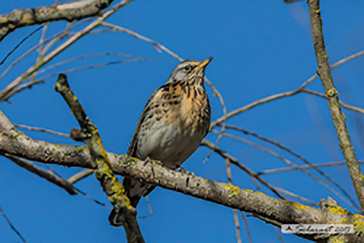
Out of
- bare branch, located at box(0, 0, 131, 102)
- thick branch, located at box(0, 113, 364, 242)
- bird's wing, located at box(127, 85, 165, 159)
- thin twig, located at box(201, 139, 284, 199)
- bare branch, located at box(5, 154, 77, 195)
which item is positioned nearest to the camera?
thick branch, located at box(0, 113, 364, 242)

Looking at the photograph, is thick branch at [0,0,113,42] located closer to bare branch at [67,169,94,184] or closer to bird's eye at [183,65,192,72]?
bare branch at [67,169,94,184]

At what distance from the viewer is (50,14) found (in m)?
2.38

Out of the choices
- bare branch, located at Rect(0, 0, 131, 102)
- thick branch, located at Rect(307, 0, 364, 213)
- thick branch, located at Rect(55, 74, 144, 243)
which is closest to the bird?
bare branch, located at Rect(0, 0, 131, 102)

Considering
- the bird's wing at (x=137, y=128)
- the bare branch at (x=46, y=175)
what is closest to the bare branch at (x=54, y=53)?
the bare branch at (x=46, y=175)

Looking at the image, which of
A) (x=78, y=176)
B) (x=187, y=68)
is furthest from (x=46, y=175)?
(x=187, y=68)

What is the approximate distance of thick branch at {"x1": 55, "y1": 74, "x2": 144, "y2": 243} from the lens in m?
2.24

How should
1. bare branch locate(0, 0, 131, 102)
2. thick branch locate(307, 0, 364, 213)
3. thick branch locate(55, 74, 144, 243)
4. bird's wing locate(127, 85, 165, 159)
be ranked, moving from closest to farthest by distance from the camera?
thick branch locate(55, 74, 144, 243), thick branch locate(307, 0, 364, 213), bare branch locate(0, 0, 131, 102), bird's wing locate(127, 85, 165, 159)

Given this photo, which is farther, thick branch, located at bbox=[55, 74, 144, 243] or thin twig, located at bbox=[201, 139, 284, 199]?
thin twig, located at bbox=[201, 139, 284, 199]

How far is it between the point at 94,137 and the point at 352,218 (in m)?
1.75

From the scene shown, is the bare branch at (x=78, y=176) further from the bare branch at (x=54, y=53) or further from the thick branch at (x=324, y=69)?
the thick branch at (x=324, y=69)

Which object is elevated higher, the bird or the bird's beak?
the bird's beak

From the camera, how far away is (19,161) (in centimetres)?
425

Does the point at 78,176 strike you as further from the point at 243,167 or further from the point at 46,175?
the point at 243,167

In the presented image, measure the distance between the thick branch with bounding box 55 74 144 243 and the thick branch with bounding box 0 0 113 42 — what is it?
0.99 ft
